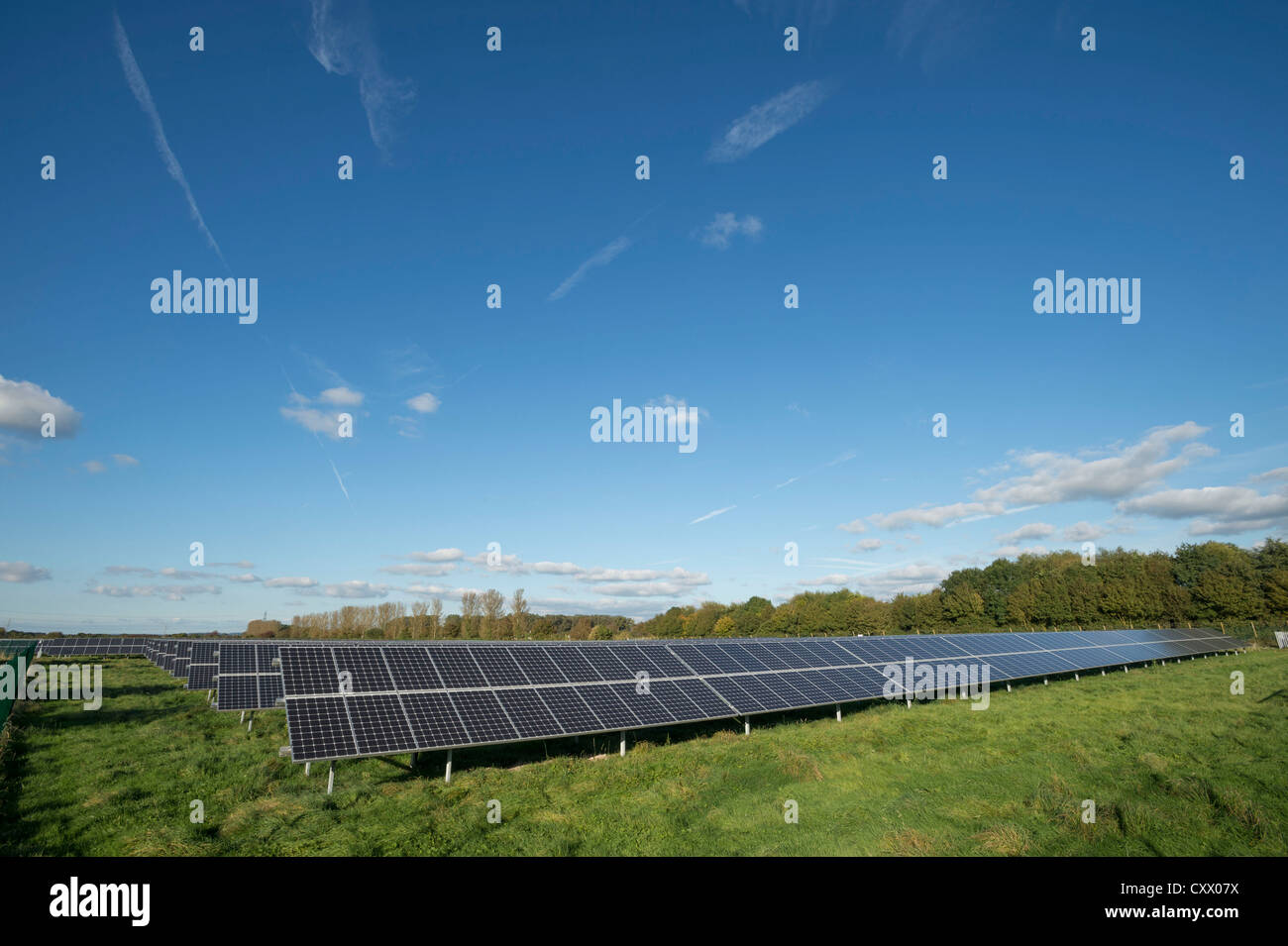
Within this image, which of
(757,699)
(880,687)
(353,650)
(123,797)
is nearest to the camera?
(123,797)

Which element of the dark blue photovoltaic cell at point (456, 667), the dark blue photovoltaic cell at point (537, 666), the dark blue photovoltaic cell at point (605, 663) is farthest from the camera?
the dark blue photovoltaic cell at point (605, 663)

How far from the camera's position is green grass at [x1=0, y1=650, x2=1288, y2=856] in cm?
1066

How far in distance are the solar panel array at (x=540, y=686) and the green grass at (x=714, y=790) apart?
112cm

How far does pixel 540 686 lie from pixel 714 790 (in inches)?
273

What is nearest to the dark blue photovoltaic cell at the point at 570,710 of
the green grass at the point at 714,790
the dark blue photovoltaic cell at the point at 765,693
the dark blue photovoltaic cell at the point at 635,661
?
the green grass at the point at 714,790

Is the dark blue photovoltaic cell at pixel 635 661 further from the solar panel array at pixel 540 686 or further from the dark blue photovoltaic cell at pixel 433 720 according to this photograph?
the dark blue photovoltaic cell at pixel 433 720

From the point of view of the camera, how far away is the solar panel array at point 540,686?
14.7 meters

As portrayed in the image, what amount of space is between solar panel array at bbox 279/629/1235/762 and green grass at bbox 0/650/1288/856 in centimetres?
112

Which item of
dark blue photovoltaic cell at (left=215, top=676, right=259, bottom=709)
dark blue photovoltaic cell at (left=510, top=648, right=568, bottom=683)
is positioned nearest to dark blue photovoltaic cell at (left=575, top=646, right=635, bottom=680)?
dark blue photovoltaic cell at (left=510, top=648, right=568, bottom=683)
